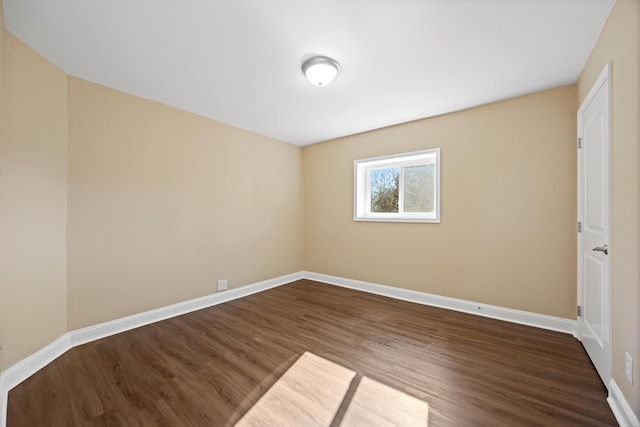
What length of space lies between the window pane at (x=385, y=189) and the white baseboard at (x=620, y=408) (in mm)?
2613

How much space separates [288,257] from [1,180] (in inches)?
131

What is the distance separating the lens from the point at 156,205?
2770 mm

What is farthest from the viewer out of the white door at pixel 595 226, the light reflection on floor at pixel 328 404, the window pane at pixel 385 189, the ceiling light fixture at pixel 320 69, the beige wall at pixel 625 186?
the window pane at pixel 385 189

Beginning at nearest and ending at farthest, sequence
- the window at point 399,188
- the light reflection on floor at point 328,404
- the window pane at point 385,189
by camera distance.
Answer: the light reflection on floor at point 328,404
the window at point 399,188
the window pane at point 385,189

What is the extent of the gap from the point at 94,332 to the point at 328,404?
235 cm

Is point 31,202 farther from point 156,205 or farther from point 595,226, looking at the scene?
point 595,226

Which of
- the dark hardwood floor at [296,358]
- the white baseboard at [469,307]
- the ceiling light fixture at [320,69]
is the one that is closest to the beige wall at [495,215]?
the white baseboard at [469,307]

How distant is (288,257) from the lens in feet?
14.3

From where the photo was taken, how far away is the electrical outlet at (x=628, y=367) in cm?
128

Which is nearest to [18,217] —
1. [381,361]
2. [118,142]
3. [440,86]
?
[118,142]

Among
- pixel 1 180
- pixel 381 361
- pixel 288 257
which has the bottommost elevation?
pixel 381 361

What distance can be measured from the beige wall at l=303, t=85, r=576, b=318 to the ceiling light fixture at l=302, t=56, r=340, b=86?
5.84 feet

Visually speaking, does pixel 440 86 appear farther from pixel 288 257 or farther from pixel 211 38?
pixel 288 257

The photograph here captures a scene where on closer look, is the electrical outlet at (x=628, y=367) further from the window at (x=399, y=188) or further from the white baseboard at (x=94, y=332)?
the white baseboard at (x=94, y=332)
